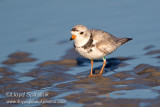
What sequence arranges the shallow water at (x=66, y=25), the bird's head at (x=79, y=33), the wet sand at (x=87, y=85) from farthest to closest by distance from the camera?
the shallow water at (x=66, y=25)
the bird's head at (x=79, y=33)
the wet sand at (x=87, y=85)

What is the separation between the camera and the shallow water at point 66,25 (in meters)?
10.3

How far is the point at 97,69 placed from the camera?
945 centimetres

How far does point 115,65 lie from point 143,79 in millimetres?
1871

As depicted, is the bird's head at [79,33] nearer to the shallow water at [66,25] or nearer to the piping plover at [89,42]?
the piping plover at [89,42]

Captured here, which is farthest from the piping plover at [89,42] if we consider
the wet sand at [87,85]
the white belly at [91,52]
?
the wet sand at [87,85]

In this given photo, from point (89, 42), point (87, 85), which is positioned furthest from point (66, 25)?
point (87, 85)

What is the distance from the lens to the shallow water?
10.3m

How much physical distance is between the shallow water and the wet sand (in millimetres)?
279

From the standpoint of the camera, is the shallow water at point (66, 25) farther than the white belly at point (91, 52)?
Yes

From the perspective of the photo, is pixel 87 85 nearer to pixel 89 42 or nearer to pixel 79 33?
pixel 89 42

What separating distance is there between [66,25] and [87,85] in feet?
17.4

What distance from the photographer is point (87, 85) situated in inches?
306

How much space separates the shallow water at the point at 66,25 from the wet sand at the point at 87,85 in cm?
28

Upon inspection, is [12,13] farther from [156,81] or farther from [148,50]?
[156,81]
